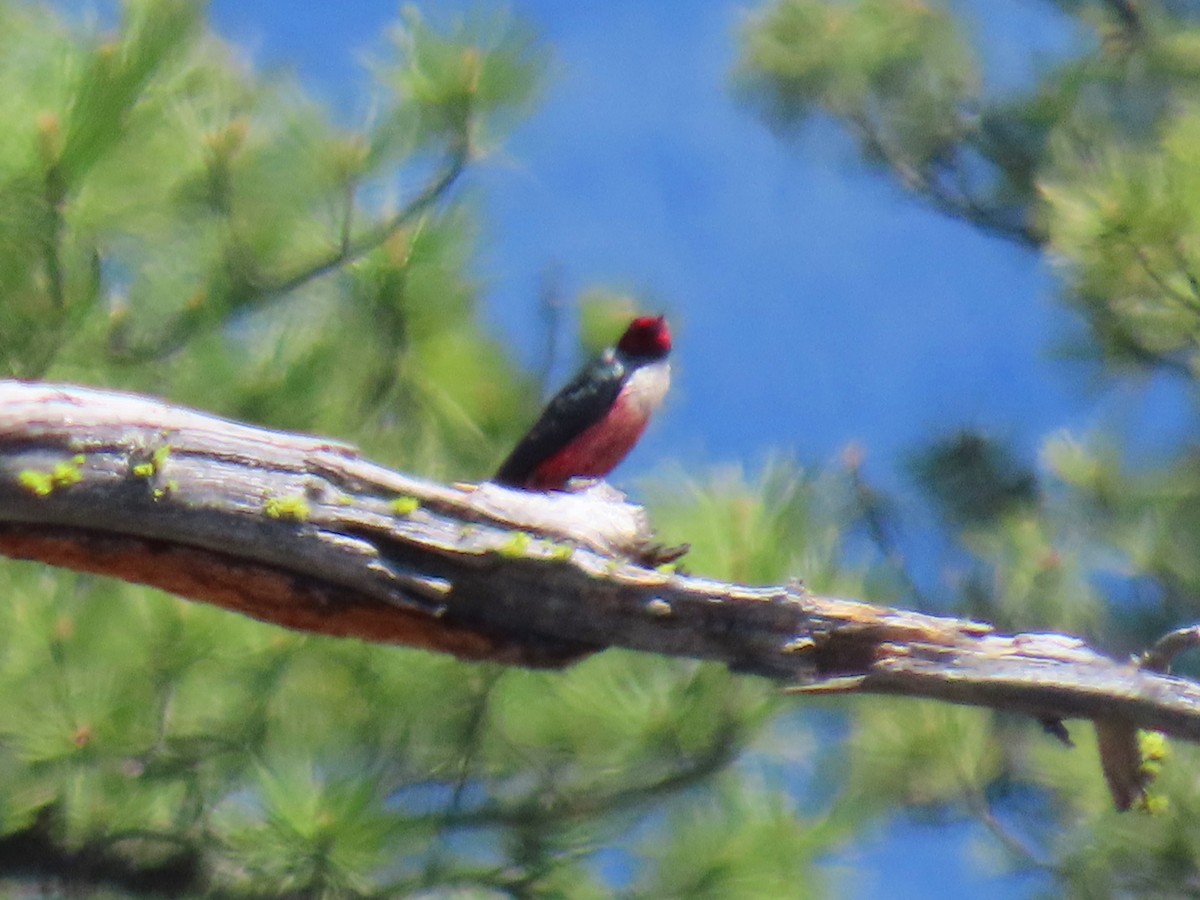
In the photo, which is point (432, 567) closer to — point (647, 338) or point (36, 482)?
point (36, 482)

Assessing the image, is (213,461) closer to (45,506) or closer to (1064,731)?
(45,506)

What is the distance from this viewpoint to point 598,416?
7.03 ft

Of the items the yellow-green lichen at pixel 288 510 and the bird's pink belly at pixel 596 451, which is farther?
the bird's pink belly at pixel 596 451

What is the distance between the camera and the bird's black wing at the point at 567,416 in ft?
6.67

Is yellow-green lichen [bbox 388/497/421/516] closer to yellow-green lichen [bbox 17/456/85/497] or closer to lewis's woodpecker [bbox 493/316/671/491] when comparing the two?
yellow-green lichen [bbox 17/456/85/497]

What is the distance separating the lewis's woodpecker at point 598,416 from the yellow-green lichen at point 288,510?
2.41ft

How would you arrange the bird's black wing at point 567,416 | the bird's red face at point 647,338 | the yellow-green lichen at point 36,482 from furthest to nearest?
the bird's red face at point 647,338, the bird's black wing at point 567,416, the yellow-green lichen at point 36,482

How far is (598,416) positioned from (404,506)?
88cm

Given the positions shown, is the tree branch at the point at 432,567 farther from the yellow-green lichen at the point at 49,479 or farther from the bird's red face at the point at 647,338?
the bird's red face at the point at 647,338

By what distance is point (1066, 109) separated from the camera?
2908 mm

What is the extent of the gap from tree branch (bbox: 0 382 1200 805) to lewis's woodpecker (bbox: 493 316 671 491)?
70cm

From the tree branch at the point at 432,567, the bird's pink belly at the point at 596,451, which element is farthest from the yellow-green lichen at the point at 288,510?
the bird's pink belly at the point at 596,451

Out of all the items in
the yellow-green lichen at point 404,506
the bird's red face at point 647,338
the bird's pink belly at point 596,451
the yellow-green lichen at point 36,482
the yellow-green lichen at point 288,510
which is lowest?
the bird's pink belly at point 596,451

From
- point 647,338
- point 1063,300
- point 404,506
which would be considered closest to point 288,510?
point 404,506
